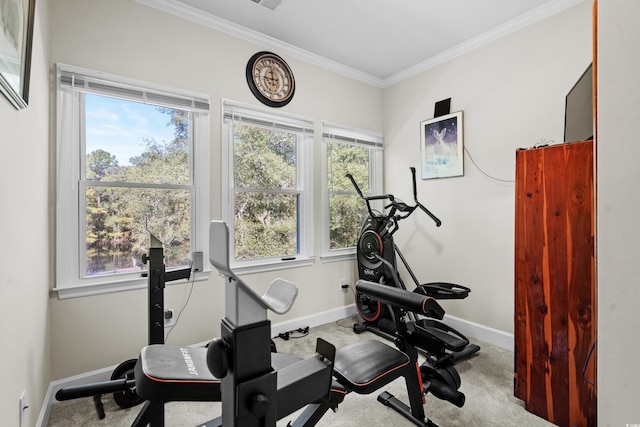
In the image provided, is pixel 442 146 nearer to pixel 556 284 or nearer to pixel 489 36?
pixel 489 36

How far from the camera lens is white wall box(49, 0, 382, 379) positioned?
2.10 m

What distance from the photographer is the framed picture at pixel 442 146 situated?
317 cm

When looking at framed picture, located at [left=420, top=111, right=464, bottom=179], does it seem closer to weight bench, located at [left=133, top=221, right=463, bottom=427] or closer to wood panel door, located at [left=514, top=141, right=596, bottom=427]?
wood panel door, located at [left=514, top=141, right=596, bottom=427]

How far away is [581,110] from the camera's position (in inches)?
77.3

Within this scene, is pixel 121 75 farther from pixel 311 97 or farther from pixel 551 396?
pixel 551 396

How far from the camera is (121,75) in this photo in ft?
7.48

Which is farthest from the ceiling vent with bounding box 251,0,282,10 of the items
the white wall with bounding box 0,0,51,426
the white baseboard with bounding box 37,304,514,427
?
the white baseboard with bounding box 37,304,514,427

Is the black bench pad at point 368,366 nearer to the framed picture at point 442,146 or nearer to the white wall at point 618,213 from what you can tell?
the white wall at point 618,213

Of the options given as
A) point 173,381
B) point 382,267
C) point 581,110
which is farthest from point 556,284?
point 173,381

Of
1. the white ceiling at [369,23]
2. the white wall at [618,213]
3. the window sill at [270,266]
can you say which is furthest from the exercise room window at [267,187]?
the white wall at [618,213]

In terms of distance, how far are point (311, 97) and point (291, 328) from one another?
2.47 m

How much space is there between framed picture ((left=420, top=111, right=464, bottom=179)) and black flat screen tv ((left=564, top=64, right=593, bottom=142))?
3.36 ft

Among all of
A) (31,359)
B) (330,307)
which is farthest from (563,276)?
(31,359)

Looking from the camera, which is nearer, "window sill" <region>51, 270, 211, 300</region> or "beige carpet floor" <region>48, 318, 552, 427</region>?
"beige carpet floor" <region>48, 318, 552, 427</region>
